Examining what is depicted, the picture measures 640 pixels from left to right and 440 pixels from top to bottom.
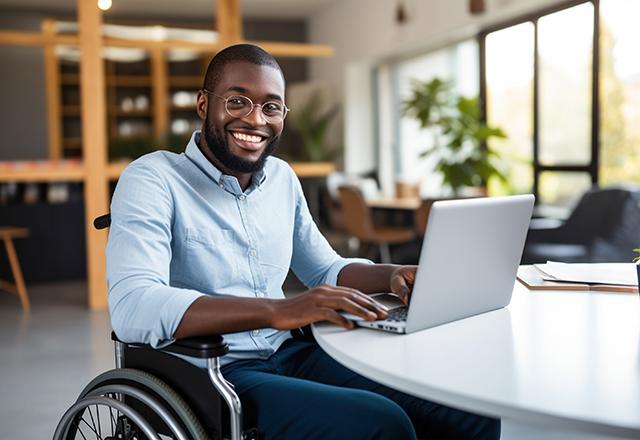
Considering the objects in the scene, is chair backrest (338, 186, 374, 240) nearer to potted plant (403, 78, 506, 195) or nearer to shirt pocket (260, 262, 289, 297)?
potted plant (403, 78, 506, 195)

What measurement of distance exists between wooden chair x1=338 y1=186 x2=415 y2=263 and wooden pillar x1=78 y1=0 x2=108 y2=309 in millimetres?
2100

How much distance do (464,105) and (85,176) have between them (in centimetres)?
308

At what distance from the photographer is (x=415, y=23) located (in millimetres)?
8344

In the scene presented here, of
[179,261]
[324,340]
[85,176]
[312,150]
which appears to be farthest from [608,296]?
[312,150]

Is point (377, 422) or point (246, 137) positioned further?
point (246, 137)

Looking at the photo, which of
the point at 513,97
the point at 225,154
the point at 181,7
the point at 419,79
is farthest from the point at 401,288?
the point at 181,7

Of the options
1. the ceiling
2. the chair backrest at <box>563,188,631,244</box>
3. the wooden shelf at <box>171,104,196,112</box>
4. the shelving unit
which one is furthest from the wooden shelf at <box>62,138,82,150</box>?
the chair backrest at <box>563,188,631,244</box>

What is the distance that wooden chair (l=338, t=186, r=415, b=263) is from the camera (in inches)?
257

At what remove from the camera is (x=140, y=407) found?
5.23 ft

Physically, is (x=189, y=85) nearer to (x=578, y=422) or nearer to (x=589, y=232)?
(x=589, y=232)

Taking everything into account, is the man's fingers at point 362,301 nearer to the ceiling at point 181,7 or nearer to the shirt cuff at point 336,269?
the shirt cuff at point 336,269

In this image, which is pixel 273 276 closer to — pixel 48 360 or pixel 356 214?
pixel 48 360

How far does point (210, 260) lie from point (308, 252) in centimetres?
36

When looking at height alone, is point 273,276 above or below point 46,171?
below
